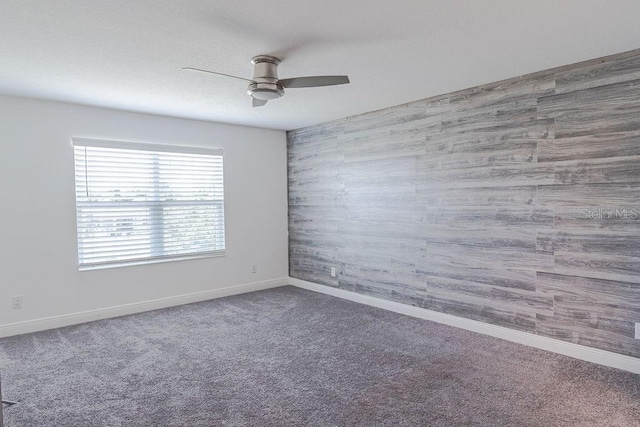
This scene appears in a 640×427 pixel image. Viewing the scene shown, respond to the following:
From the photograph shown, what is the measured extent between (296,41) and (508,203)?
7.52 ft

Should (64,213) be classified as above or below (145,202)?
below

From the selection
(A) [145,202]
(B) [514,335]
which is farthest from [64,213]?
(B) [514,335]

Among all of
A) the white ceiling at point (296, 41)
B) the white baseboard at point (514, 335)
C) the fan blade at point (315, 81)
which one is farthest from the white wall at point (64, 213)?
the fan blade at point (315, 81)

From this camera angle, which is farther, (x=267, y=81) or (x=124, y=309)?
(x=124, y=309)

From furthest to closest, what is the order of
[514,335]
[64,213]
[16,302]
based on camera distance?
1. [64,213]
2. [16,302]
3. [514,335]

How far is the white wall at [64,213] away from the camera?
3.82 m

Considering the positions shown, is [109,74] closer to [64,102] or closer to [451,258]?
[64,102]

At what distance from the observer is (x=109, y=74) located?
316 centimetres

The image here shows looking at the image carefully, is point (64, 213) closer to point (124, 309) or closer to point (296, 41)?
point (124, 309)

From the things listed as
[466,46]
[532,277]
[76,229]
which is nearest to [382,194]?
[532,277]

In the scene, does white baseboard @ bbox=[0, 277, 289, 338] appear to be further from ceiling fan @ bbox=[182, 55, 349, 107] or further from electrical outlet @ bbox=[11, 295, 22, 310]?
ceiling fan @ bbox=[182, 55, 349, 107]

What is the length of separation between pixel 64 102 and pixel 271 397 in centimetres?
359

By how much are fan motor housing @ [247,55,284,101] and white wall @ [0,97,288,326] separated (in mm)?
2359

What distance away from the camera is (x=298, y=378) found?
2850mm
